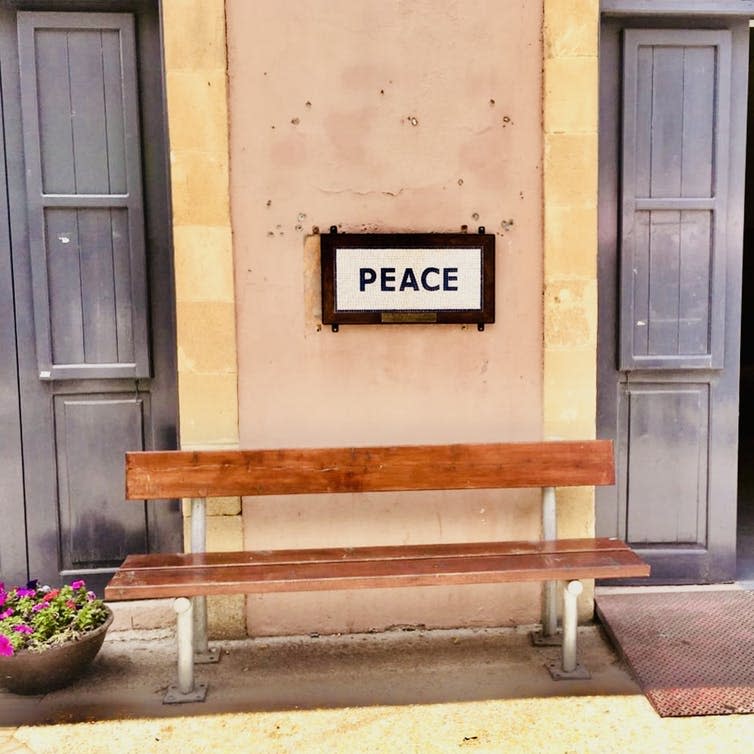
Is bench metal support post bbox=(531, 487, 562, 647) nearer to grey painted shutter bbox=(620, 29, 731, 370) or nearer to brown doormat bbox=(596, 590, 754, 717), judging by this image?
brown doormat bbox=(596, 590, 754, 717)

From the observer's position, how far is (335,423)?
11.8 feet

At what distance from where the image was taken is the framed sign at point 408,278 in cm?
352

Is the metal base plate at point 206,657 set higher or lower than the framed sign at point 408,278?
lower

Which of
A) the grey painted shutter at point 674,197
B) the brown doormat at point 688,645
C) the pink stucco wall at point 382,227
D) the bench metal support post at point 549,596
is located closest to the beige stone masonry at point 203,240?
the pink stucco wall at point 382,227

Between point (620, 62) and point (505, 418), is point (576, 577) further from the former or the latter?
point (620, 62)

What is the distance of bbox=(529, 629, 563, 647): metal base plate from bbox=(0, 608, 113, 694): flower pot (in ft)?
6.31

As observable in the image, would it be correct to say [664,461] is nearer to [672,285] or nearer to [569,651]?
[672,285]

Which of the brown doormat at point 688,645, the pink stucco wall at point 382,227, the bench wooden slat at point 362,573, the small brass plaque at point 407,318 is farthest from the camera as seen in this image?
the small brass plaque at point 407,318

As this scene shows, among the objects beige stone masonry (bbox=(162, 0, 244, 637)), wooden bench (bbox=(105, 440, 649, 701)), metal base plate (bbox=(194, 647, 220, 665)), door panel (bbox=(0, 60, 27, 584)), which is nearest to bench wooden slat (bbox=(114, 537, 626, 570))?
wooden bench (bbox=(105, 440, 649, 701))

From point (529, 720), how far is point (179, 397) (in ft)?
Result: 6.60

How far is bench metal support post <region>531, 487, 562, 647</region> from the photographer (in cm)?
349

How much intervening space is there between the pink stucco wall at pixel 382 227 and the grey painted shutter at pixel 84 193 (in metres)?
0.64

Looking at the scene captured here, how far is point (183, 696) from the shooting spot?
3111mm

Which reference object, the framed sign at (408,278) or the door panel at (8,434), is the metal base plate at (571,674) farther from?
the door panel at (8,434)
